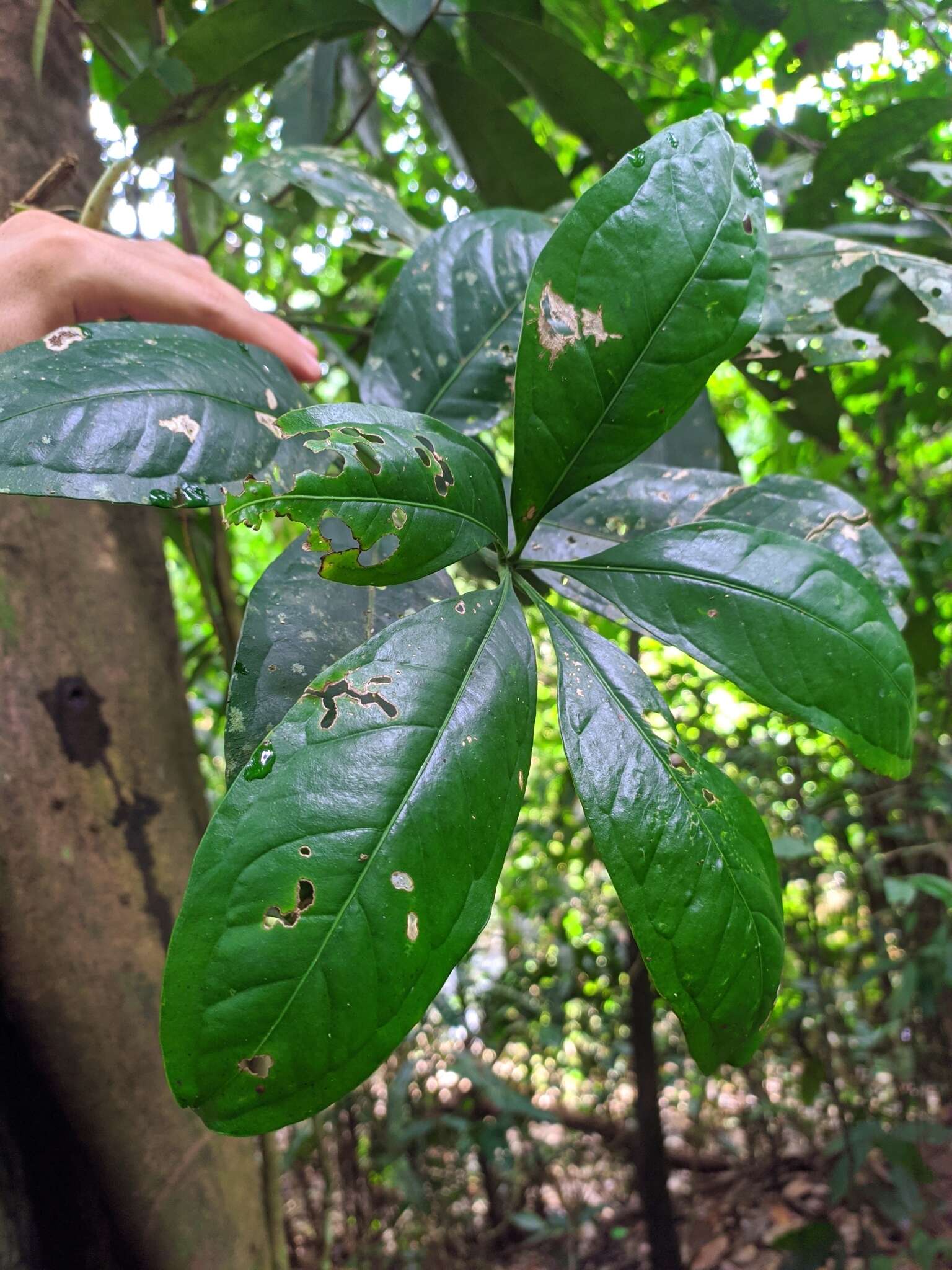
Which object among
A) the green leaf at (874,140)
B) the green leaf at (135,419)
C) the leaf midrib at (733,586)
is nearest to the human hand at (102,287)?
the green leaf at (135,419)

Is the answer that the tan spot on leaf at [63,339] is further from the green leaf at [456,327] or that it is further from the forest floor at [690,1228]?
the forest floor at [690,1228]

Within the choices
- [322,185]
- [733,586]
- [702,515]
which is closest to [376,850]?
[733,586]

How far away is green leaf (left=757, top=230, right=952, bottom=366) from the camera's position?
0.72 meters

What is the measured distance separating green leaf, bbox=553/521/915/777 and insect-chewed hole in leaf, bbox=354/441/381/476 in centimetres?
14

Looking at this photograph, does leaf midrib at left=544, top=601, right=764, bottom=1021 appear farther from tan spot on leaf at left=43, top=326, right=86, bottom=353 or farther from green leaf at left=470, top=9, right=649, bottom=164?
green leaf at left=470, top=9, right=649, bottom=164

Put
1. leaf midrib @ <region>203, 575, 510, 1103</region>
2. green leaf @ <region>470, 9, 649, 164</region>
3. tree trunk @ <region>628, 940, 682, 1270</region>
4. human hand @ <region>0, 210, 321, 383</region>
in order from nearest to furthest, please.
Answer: leaf midrib @ <region>203, 575, 510, 1103</region>, human hand @ <region>0, 210, 321, 383</region>, green leaf @ <region>470, 9, 649, 164</region>, tree trunk @ <region>628, 940, 682, 1270</region>

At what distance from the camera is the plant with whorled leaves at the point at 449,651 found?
33 cm

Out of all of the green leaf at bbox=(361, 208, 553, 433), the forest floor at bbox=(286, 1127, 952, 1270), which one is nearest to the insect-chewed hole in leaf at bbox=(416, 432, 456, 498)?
the green leaf at bbox=(361, 208, 553, 433)

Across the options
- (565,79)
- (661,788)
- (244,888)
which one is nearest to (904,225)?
(565,79)

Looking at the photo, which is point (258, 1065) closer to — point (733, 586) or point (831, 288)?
point (733, 586)

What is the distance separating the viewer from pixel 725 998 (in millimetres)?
388

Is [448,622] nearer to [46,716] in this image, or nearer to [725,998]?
[725,998]

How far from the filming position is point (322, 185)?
A: 0.72m

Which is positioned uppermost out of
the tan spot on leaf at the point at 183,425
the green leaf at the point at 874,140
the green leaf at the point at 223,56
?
the green leaf at the point at 223,56
